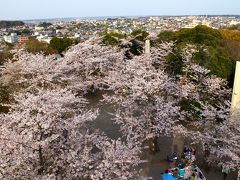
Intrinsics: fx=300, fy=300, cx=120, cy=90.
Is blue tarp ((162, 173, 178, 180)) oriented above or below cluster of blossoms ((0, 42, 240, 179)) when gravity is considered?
below

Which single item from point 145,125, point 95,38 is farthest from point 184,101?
point 95,38

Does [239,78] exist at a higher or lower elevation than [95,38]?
lower

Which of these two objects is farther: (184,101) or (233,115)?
(184,101)

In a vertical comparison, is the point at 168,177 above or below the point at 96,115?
below

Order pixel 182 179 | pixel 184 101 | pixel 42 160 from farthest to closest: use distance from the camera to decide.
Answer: pixel 184 101 < pixel 182 179 < pixel 42 160

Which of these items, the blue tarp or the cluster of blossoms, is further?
the blue tarp

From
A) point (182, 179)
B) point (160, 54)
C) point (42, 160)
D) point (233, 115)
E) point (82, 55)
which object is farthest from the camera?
point (160, 54)

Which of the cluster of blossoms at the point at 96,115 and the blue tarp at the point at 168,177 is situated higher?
the cluster of blossoms at the point at 96,115

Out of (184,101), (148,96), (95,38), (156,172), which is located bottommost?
(156,172)

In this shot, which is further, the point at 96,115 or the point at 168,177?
the point at 96,115

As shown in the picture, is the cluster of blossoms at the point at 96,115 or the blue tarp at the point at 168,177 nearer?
the cluster of blossoms at the point at 96,115

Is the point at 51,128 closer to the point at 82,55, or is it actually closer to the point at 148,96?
the point at 148,96
